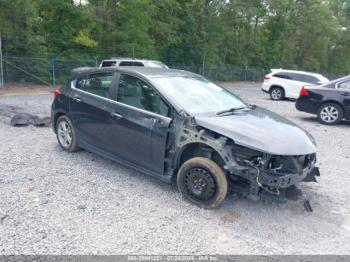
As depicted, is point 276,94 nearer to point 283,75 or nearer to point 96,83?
point 283,75

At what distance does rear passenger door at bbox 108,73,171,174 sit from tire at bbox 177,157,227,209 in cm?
36

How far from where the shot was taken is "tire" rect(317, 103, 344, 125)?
987cm

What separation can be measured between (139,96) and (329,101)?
7.37 metres

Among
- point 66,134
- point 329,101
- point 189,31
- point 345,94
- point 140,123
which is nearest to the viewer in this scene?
point 140,123

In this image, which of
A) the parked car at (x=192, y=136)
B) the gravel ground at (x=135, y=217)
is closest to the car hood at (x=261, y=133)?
the parked car at (x=192, y=136)

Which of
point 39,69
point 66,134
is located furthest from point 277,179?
point 39,69

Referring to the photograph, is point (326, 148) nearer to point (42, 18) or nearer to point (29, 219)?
point (29, 219)

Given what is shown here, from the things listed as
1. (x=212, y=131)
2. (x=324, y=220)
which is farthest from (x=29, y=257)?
(x=324, y=220)

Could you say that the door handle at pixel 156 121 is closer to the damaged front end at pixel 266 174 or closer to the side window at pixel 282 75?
the damaged front end at pixel 266 174

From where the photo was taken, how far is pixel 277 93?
17578mm

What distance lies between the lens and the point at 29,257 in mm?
2988

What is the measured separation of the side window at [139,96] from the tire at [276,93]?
1410 cm

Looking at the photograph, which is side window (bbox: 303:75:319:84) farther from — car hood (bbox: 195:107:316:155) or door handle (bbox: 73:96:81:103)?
door handle (bbox: 73:96:81:103)

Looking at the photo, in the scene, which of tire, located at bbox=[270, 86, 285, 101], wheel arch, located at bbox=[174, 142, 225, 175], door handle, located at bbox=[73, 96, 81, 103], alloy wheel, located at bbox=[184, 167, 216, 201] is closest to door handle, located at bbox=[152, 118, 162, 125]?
Result: wheel arch, located at bbox=[174, 142, 225, 175]
